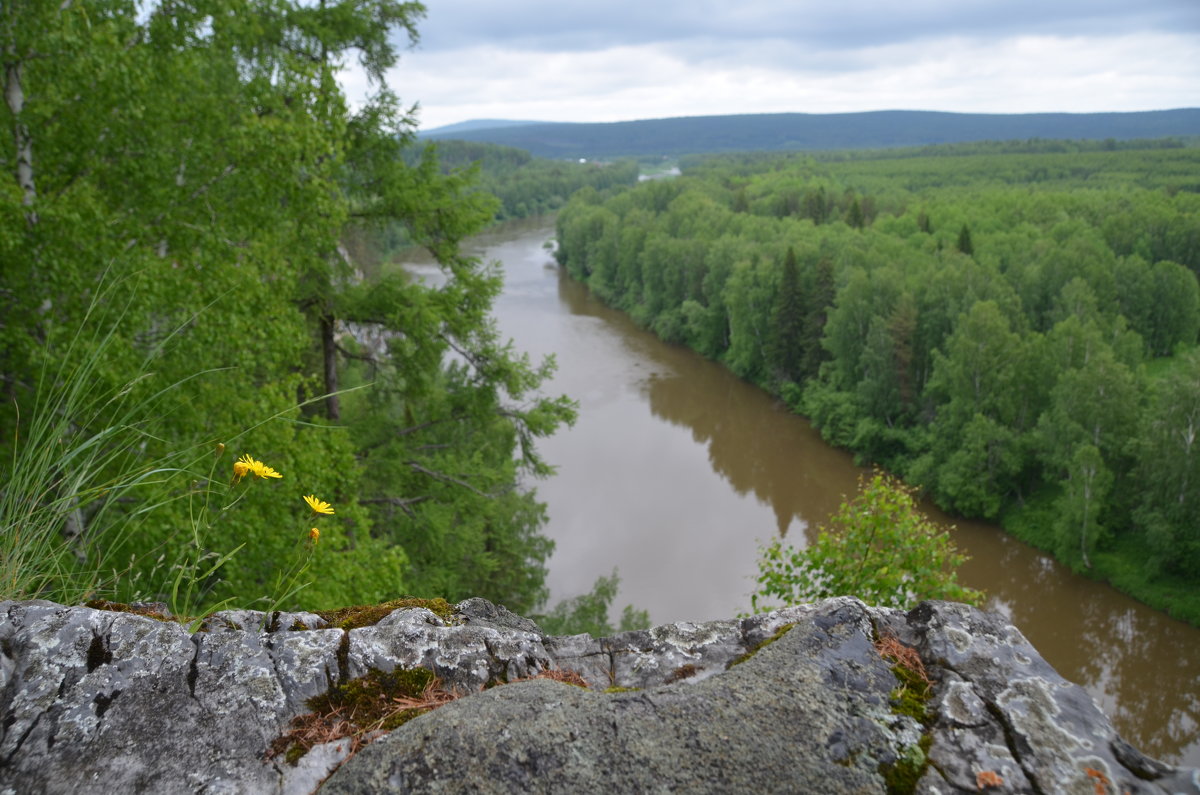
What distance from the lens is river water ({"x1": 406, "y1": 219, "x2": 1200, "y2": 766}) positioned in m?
17.8

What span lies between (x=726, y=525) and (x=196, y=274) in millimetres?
18803

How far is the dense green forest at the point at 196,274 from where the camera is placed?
4492 millimetres

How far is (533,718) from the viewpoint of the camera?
6.64 feet

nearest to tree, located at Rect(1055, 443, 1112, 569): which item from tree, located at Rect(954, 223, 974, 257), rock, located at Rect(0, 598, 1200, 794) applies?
rock, located at Rect(0, 598, 1200, 794)

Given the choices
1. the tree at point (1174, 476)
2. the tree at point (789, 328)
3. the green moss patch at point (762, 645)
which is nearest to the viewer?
the green moss patch at point (762, 645)

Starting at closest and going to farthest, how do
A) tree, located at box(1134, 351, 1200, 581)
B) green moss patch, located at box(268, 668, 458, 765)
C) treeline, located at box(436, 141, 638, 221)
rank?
green moss patch, located at box(268, 668, 458, 765), tree, located at box(1134, 351, 1200, 581), treeline, located at box(436, 141, 638, 221)

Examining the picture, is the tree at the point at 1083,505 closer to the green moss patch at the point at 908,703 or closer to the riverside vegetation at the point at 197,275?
the riverside vegetation at the point at 197,275

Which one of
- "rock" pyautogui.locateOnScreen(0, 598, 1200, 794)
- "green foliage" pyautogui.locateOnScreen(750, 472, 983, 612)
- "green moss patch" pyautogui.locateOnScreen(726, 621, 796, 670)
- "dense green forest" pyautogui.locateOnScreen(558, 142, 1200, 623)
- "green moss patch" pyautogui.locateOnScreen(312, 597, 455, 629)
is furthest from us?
"dense green forest" pyautogui.locateOnScreen(558, 142, 1200, 623)

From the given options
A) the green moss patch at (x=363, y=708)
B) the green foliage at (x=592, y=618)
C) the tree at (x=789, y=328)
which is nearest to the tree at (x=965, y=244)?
the tree at (x=789, y=328)

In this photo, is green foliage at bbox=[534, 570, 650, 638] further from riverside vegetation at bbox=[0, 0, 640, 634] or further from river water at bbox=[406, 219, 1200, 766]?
riverside vegetation at bbox=[0, 0, 640, 634]

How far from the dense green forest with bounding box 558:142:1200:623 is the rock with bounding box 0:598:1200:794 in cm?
2187

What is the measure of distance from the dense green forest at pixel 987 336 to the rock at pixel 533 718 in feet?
71.7

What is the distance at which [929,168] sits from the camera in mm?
101625

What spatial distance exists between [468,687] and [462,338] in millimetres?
8107
